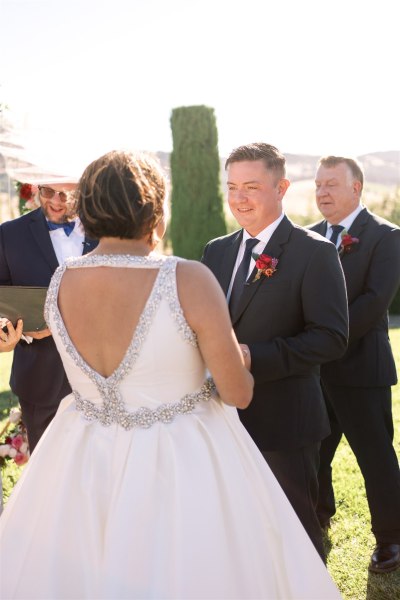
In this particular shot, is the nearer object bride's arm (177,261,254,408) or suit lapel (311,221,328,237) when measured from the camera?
bride's arm (177,261,254,408)

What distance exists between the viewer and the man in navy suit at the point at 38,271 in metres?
4.65

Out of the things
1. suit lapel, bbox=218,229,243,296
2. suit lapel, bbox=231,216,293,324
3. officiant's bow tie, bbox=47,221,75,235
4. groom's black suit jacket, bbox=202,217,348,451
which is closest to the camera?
groom's black suit jacket, bbox=202,217,348,451

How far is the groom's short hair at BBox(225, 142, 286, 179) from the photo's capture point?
3.65 meters

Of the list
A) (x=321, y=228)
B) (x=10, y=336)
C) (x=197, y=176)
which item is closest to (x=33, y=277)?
(x=10, y=336)

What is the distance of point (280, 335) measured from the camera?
356 cm

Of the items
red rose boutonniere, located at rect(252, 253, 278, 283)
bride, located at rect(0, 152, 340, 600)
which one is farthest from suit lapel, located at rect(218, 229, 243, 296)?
bride, located at rect(0, 152, 340, 600)

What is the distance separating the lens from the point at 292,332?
358 cm

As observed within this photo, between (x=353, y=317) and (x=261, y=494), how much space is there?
6.40ft

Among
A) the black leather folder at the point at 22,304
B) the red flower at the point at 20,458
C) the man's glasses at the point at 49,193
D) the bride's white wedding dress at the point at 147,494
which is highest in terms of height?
the man's glasses at the point at 49,193

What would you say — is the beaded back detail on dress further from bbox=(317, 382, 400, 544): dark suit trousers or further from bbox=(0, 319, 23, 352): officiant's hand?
bbox=(317, 382, 400, 544): dark suit trousers

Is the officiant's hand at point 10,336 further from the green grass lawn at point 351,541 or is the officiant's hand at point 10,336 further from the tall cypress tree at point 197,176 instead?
the tall cypress tree at point 197,176

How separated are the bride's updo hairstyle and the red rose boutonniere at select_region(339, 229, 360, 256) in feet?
7.67

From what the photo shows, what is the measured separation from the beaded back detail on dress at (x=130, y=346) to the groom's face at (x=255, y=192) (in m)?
1.24

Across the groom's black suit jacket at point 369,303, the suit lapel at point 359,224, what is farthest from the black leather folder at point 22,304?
the suit lapel at point 359,224
